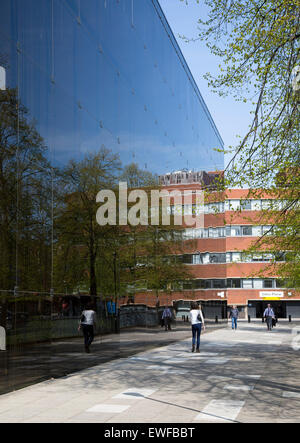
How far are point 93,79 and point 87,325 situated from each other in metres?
6.60

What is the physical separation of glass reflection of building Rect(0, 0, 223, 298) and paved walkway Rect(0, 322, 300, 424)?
230 cm

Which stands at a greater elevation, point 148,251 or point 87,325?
point 148,251

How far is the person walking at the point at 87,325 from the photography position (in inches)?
602

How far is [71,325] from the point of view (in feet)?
47.4

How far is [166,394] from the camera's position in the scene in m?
10.7

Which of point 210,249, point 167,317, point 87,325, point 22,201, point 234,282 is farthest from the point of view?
point 234,282

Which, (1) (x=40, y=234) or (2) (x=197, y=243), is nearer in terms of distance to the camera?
(1) (x=40, y=234)

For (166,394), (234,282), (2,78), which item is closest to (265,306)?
(234,282)

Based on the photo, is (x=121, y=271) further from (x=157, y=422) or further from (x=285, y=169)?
(x=157, y=422)

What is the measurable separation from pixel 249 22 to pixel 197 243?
20872 millimetres

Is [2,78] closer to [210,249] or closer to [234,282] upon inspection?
[210,249]

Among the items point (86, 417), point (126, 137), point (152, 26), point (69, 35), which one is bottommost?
point (86, 417)

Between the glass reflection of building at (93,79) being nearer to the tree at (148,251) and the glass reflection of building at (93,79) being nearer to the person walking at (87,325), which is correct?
the tree at (148,251)

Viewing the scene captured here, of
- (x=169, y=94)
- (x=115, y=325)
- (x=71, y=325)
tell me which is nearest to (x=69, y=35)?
(x=71, y=325)
